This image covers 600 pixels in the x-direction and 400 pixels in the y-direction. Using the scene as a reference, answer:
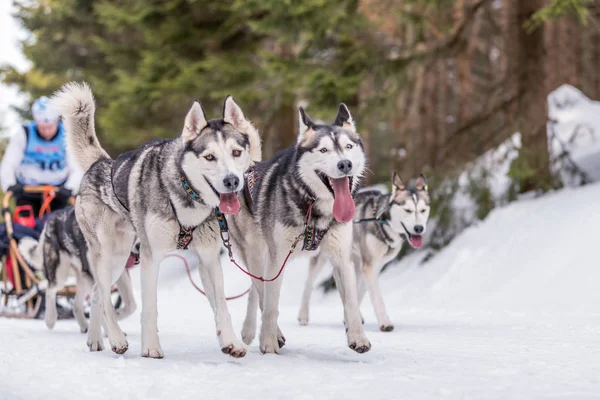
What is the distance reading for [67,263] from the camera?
797cm

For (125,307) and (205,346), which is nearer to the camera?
(205,346)

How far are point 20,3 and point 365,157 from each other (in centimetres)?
2208

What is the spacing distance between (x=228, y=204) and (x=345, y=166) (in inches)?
31.5

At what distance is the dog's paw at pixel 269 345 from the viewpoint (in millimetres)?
5371

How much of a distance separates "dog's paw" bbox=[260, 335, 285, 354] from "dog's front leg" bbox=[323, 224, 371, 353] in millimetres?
560

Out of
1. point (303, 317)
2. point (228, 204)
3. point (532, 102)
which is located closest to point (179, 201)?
point (228, 204)

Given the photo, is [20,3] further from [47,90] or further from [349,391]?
[349,391]

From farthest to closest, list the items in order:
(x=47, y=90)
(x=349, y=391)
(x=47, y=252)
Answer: (x=47, y=90), (x=47, y=252), (x=349, y=391)

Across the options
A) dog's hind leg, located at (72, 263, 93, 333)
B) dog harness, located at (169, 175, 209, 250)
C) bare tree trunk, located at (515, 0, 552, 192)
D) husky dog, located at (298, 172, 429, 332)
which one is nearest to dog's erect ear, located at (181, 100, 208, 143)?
dog harness, located at (169, 175, 209, 250)

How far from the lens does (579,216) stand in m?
10.9

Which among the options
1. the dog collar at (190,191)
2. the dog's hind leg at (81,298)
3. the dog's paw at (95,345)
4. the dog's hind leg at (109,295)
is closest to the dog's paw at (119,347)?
the dog's hind leg at (109,295)

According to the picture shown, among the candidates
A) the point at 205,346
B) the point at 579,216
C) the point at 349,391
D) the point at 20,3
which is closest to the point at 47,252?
the point at 205,346

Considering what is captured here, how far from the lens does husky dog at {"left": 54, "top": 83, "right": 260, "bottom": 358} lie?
4.84 m

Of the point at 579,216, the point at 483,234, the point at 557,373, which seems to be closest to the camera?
the point at 557,373
